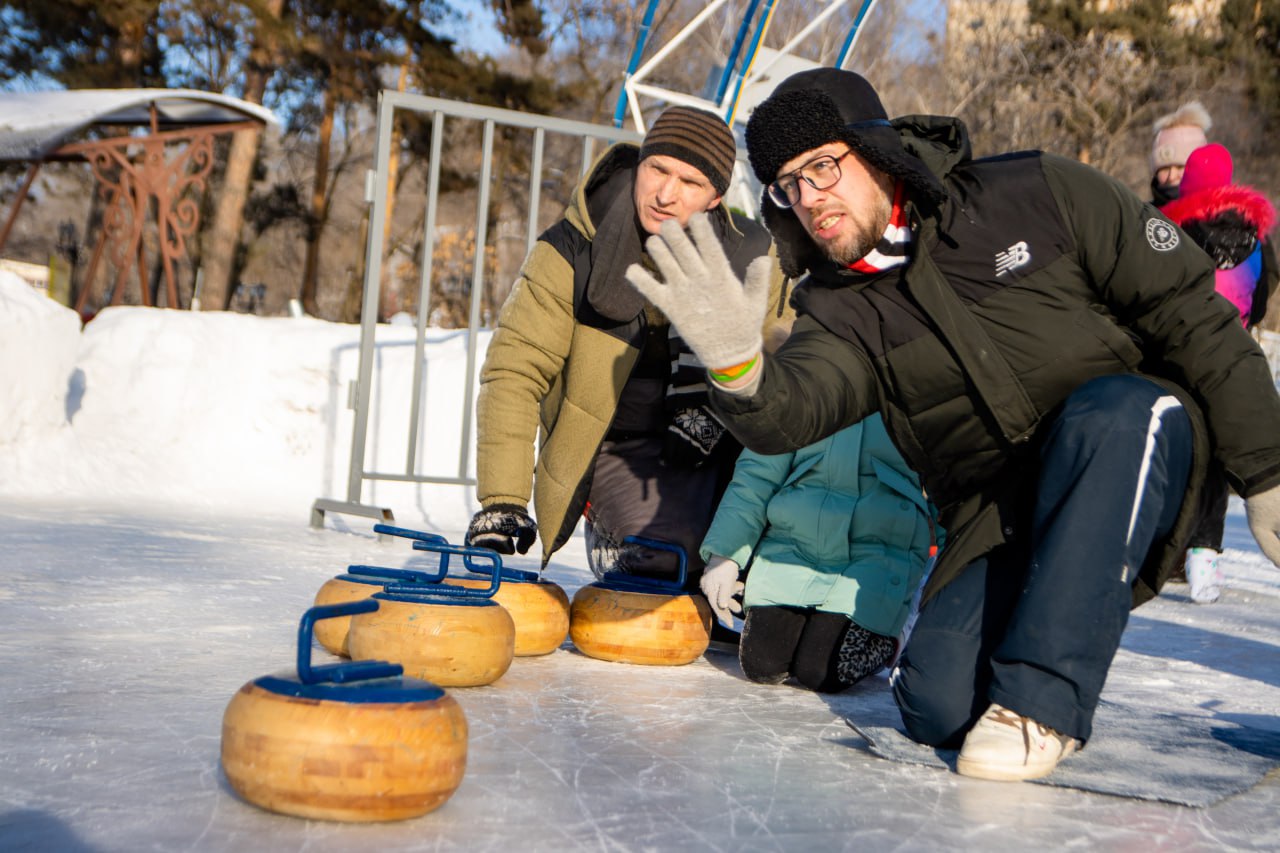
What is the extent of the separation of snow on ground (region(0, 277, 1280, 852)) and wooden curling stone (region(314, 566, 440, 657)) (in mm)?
92

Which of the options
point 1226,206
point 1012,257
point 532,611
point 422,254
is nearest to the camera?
point 1012,257

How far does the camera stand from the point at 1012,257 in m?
1.91

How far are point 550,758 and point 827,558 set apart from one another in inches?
37.3

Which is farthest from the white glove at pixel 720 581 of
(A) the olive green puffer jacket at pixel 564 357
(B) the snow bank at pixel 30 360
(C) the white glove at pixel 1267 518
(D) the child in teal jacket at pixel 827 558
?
(B) the snow bank at pixel 30 360

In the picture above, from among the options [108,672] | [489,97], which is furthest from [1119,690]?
[489,97]

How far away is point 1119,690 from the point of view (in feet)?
8.13

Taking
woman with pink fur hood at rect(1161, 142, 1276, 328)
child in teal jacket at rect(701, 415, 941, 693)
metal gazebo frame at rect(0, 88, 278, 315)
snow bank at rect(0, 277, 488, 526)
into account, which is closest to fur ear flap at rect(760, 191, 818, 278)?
child in teal jacket at rect(701, 415, 941, 693)

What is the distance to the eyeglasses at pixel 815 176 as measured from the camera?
1.97 metres

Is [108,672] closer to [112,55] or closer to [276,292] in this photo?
[112,55]

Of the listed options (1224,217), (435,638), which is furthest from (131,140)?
(435,638)

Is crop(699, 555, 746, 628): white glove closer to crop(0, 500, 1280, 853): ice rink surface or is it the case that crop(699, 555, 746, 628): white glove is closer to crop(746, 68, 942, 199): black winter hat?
crop(0, 500, 1280, 853): ice rink surface

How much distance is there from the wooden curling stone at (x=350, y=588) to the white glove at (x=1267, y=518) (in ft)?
4.14

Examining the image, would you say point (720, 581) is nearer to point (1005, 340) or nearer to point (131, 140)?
point (1005, 340)

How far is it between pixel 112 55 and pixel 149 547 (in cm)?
1191
